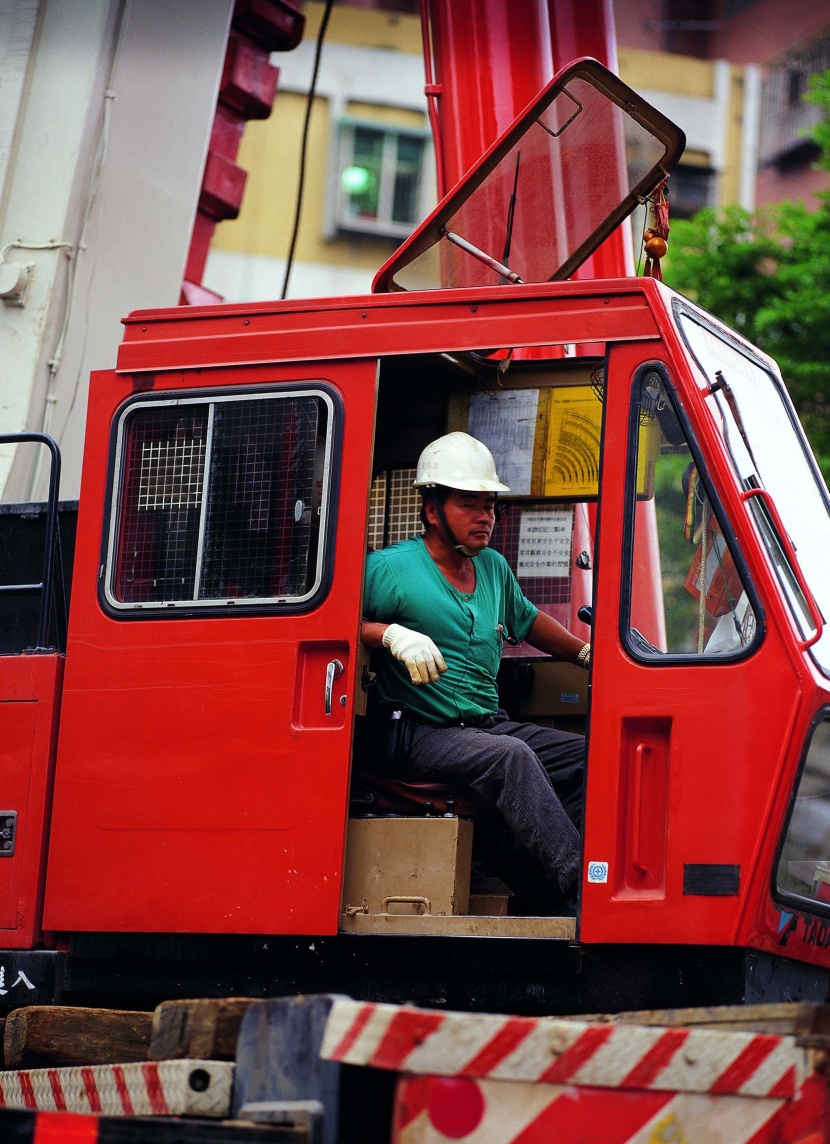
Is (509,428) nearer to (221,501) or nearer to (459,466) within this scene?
(459,466)

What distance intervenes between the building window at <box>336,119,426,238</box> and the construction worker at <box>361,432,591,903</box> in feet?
70.2

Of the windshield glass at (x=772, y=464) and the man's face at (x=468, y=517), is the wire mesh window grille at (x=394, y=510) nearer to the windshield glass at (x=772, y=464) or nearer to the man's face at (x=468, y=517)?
the man's face at (x=468, y=517)

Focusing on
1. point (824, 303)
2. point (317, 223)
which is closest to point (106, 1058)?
point (824, 303)

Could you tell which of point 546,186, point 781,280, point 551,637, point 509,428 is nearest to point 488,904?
point 551,637

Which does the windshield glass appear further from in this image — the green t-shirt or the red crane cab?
the green t-shirt

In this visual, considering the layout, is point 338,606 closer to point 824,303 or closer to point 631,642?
point 631,642

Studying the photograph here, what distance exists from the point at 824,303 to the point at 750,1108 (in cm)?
1125

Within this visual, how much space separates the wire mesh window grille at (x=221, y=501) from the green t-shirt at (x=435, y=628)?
0.33 m

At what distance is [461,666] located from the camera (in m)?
5.51

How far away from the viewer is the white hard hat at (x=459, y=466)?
18.4 ft

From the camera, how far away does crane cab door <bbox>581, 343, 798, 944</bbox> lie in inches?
179

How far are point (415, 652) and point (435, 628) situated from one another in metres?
0.43

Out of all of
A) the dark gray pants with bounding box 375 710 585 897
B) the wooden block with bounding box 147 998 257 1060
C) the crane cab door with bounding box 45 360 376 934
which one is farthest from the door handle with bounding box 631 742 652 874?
the wooden block with bounding box 147 998 257 1060

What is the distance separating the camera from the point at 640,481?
16.2 feet
